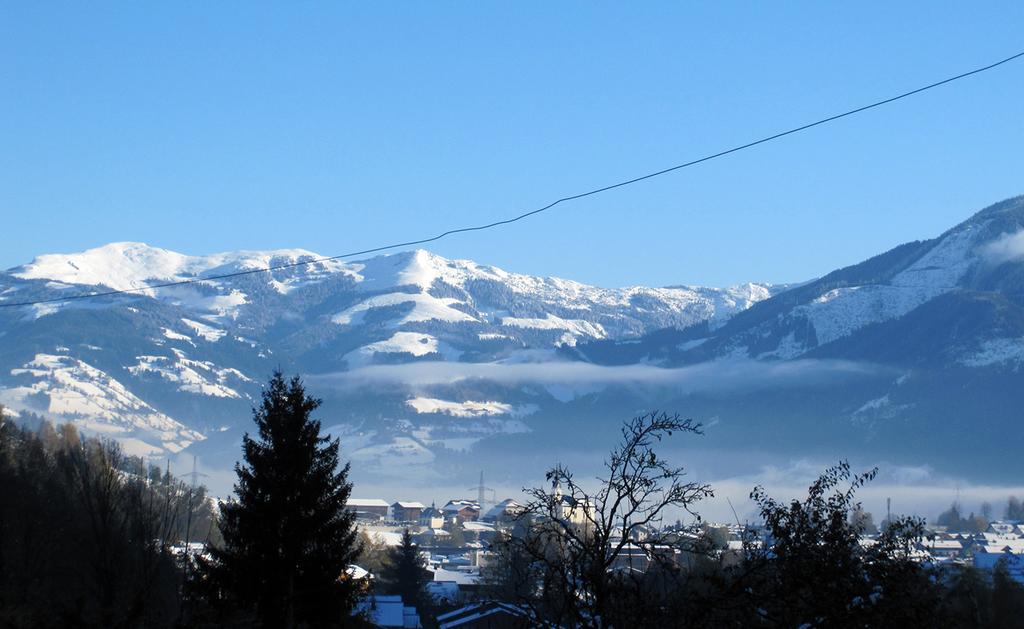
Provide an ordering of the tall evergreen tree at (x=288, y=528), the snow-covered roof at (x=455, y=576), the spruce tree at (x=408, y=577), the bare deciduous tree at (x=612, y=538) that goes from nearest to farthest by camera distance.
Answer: the bare deciduous tree at (x=612, y=538), the tall evergreen tree at (x=288, y=528), the spruce tree at (x=408, y=577), the snow-covered roof at (x=455, y=576)

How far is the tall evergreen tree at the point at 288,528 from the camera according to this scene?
3441 cm

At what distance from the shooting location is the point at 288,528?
35188 mm

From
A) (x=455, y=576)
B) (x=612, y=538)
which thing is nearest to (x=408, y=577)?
(x=455, y=576)

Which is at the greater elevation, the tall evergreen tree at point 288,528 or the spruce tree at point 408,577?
the spruce tree at point 408,577

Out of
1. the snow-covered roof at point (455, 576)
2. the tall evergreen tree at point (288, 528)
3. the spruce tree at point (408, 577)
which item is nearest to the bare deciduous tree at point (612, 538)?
the tall evergreen tree at point (288, 528)

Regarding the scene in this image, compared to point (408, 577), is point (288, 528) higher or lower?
lower

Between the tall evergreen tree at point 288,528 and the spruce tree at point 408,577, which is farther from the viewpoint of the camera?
the spruce tree at point 408,577

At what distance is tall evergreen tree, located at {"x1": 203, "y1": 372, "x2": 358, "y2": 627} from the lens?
113 ft

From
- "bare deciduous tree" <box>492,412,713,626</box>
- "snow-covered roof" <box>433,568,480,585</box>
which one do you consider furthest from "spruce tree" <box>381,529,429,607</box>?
"bare deciduous tree" <box>492,412,713,626</box>

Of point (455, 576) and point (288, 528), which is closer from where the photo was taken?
point (288, 528)

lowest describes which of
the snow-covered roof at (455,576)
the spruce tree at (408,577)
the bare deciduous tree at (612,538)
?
the bare deciduous tree at (612,538)

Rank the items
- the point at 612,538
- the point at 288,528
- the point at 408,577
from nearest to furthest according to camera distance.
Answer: the point at 612,538, the point at 288,528, the point at 408,577

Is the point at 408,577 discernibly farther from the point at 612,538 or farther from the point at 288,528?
the point at 612,538

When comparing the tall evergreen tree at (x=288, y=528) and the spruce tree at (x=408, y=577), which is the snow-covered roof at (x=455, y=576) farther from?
the tall evergreen tree at (x=288, y=528)
